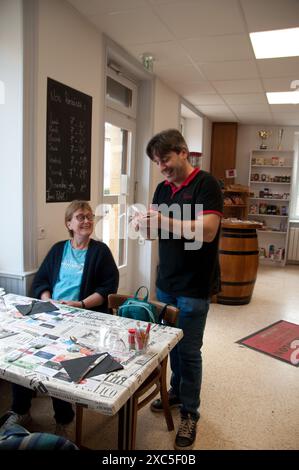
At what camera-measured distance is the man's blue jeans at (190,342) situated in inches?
71.2

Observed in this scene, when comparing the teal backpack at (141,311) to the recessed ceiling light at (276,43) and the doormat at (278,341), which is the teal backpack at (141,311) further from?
the recessed ceiling light at (276,43)

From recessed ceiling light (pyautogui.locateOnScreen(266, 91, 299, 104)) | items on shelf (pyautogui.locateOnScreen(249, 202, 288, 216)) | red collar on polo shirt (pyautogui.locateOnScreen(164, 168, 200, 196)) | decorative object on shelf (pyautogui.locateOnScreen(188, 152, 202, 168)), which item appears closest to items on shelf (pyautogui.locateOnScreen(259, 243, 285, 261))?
items on shelf (pyautogui.locateOnScreen(249, 202, 288, 216))

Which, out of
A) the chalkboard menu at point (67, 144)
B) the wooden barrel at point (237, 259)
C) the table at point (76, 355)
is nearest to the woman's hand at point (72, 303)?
the table at point (76, 355)

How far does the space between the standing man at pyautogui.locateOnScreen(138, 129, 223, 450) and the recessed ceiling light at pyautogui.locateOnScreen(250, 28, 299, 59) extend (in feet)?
5.84

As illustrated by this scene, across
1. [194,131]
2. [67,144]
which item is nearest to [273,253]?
[194,131]

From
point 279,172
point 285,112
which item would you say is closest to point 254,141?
point 279,172

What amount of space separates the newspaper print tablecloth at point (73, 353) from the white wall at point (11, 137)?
1.70ft

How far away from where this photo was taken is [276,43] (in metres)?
3.07

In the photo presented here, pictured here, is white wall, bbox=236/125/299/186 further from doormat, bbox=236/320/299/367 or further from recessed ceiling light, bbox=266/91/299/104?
doormat, bbox=236/320/299/367

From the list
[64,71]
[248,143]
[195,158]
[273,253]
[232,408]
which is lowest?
[232,408]

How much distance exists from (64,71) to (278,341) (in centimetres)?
285

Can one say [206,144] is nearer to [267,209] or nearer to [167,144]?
[267,209]

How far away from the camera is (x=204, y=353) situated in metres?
3.00
